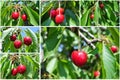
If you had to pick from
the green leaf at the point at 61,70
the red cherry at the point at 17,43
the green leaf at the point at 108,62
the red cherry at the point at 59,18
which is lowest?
the green leaf at the point at 61,70

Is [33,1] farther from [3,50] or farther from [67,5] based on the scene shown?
[3,50]

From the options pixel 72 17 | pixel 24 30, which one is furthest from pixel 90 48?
pixel 24 30

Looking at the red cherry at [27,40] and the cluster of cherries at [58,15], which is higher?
the cluster of cherries at [58,15]

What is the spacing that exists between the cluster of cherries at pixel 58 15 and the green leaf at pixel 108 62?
231 millimetres

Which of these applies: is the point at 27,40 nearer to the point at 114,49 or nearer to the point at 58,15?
the point at 58,15

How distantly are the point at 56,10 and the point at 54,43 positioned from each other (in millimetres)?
147

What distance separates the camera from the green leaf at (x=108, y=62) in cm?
156

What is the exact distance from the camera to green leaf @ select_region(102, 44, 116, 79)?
1557 mm

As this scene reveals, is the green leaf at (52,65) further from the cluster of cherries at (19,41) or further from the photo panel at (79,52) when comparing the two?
the cluster of cherries at (19,41)

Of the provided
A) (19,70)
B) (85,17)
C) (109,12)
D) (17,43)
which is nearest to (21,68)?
(19,70)

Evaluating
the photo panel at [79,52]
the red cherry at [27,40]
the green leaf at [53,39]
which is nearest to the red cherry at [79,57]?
the photo panel at [79,52]

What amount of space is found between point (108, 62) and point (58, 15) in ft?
0.99

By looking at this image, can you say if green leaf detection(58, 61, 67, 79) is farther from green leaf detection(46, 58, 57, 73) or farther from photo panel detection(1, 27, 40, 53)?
photo panel detection(1, 27, 40, 53)

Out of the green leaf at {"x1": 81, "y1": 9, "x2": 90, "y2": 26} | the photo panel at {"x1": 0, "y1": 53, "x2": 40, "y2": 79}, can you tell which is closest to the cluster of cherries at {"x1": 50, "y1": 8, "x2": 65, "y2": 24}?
the green leaf at {"x1": 81, "y1": 9, "x2": 90, "y2": 26}
